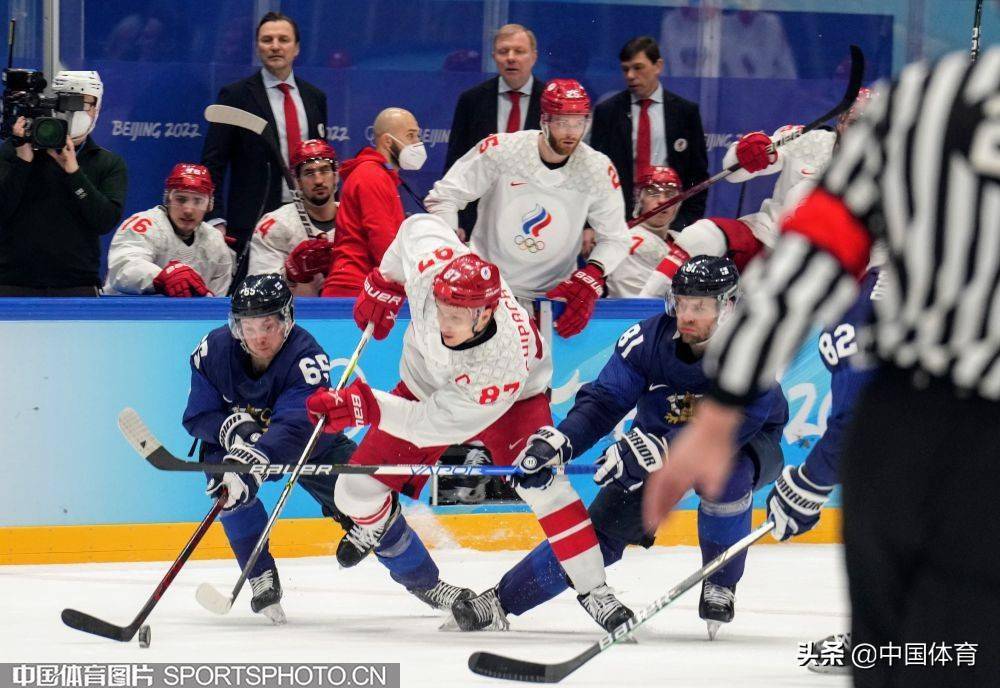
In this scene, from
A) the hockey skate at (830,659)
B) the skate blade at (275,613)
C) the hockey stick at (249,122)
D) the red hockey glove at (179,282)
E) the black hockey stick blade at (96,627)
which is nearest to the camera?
the hockey skate at (830,659)

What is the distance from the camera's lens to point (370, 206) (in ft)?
16.9

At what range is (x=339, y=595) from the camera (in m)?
4.68

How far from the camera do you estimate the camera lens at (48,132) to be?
4.83m

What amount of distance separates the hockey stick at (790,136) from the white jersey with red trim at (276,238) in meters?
1.15

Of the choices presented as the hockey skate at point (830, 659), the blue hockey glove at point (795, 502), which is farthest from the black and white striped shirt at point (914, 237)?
the hockey skate at point (830, 659)

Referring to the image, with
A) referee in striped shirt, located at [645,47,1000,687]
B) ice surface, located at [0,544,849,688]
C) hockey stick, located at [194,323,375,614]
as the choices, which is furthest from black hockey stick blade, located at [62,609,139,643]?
referee in striped shirt, located at [645,47,1000,687]

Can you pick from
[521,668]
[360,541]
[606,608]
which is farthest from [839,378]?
[360,541]

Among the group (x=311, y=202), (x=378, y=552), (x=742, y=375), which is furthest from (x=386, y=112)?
(x=742, y=375)

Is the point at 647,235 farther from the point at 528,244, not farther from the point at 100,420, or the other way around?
the point at 100,420

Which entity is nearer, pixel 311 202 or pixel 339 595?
pixel 339 595

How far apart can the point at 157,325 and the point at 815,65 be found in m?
3.44

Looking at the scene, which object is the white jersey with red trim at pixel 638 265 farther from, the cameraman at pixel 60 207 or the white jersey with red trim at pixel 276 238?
the cameraman at pixel 60 207

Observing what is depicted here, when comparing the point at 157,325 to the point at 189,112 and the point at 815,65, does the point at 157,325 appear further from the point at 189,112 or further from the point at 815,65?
the point at 815,65

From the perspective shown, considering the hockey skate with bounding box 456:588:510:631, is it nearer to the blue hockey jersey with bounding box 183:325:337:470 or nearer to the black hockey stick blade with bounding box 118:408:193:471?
the blue hockey jersey with bounding box 183:325:337:470
